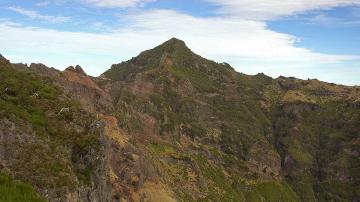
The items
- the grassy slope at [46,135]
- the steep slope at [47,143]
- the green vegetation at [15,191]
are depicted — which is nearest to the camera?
the green vegetation at [15,191]

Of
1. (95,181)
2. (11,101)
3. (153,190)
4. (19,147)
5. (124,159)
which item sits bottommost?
(153,190)

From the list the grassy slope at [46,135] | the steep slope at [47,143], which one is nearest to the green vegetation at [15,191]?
the steep slope at [47,143]

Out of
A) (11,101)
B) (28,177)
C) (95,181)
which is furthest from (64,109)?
(28,177)

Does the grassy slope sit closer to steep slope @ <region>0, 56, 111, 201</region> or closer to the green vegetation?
steep slope @ <region>0, 56, 111, 201</region>

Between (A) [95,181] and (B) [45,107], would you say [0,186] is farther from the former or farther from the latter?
(B) [45,107]

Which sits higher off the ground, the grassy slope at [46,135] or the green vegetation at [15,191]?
the grassy slope at [46,135]

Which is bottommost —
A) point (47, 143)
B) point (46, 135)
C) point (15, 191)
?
point (15, 191)

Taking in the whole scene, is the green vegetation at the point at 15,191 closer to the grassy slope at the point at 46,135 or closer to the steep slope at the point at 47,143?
the steep slope at the point at 47,143

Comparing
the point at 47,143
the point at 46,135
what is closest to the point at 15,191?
the point at 47,143

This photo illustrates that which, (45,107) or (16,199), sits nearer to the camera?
(16,199)

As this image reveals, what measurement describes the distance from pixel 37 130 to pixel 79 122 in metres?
7.69

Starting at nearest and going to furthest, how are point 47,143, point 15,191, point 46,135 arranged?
1. point 15,191
2. point 47,143
3. point 46,135

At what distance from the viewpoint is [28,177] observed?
51.5m

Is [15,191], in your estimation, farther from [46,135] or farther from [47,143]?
[46,135]
